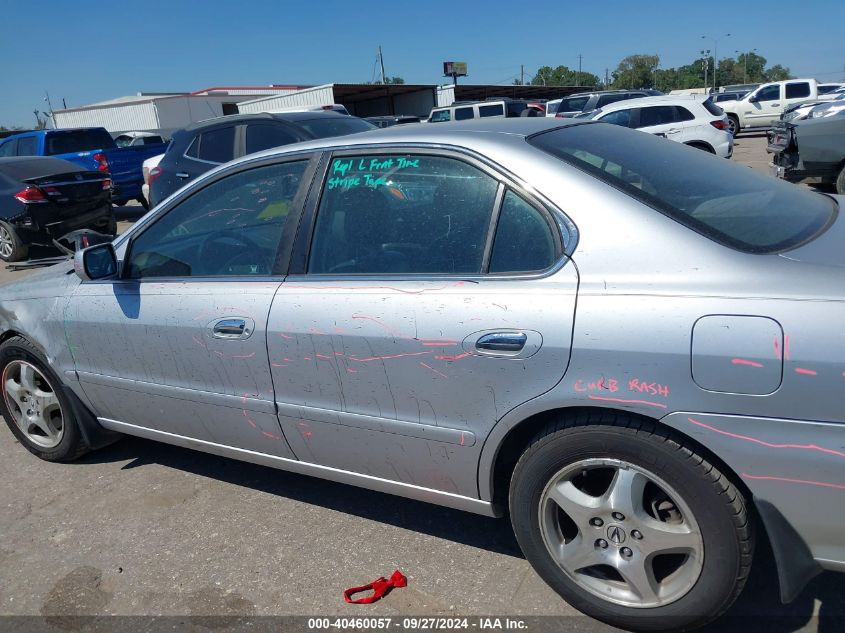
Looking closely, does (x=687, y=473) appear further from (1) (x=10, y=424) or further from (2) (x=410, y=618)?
(1) (x=10, y=424)

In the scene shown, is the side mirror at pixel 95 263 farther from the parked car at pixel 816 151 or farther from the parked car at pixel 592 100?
the parked car at pixel 592 100

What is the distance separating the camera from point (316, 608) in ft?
8.59

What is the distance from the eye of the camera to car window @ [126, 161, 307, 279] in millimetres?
3008

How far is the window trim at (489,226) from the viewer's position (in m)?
2.27

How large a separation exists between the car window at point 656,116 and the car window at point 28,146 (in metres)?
12.2

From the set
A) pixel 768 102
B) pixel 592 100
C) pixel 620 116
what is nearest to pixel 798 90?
pixel 768 102

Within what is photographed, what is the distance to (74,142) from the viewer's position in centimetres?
1441

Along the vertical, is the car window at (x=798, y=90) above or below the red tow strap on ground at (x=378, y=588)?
above

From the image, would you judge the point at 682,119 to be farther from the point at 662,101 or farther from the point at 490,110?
the point at 490,110

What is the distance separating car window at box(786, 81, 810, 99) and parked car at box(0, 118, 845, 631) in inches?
974

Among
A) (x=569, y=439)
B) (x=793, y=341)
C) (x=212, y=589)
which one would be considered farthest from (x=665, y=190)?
(x=212, y=589)

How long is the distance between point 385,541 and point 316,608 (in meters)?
0.45

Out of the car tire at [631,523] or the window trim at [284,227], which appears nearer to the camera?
the car tire at [631,523]

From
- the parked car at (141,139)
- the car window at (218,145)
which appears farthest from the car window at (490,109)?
the car window at (218,145)
